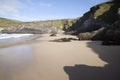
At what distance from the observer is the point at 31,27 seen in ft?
284

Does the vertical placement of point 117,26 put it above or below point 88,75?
above

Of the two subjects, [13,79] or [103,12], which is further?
[103,12]

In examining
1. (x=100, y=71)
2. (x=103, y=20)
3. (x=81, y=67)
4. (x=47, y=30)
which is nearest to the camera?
(x=100, y=71)

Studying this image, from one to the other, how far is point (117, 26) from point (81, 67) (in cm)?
1301

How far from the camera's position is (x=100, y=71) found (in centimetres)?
767

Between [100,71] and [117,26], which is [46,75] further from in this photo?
[117,26]

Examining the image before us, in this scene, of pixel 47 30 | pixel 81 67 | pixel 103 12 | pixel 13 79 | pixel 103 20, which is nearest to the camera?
pixel 13 79

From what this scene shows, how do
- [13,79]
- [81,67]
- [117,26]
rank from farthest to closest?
[117,26], [81,67], [13,79]

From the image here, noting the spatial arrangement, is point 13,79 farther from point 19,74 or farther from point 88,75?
point 88,75

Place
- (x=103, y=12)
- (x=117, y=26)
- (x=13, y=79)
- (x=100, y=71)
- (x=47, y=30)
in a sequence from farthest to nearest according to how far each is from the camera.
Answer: (x=47, y=30) < (x=103, y=12) < (x=117, y=26) < (x=100, y=71) < (x=13, y=79)

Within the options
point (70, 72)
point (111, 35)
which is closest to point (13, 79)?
point (70, 72)

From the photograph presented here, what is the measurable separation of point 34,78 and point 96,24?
36.5 meters

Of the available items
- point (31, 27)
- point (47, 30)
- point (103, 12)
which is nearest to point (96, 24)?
point (103, 12)

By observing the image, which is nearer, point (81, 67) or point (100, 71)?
point (100, 71)
